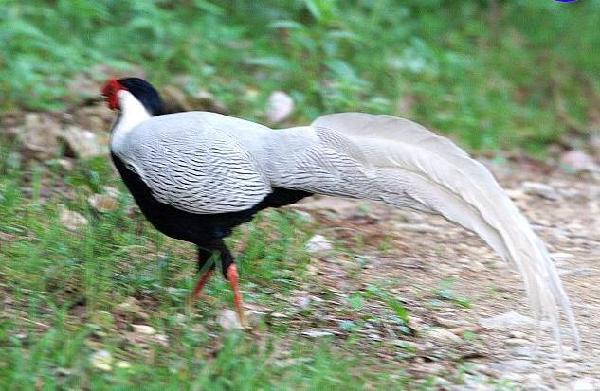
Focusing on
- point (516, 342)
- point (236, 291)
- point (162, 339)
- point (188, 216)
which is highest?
point (188, 216)

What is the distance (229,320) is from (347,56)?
3.45 m

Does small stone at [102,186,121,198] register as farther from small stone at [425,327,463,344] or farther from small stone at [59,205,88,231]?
small stone at [425,327,463,344]

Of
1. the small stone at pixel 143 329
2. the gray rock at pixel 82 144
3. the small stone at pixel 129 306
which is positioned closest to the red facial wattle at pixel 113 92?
the small stone at pixel 129 306

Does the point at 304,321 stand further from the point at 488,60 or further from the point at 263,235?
the point at 488,60

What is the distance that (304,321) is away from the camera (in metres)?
4.00

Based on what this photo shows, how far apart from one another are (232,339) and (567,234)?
2.63 metres

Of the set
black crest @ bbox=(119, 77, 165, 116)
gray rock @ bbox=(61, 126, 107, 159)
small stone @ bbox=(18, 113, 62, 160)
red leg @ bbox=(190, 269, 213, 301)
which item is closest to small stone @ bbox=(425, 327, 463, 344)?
red leg @ bbox=(190, 269, 213, 301)

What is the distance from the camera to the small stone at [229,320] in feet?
12.5

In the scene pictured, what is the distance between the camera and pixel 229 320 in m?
3.87

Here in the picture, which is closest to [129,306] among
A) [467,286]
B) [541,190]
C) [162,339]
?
[162,339]

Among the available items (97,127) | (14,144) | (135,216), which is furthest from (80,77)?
(135,216)

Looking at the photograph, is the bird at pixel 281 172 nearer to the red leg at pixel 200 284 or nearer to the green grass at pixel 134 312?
the red leg at pixel 200 284

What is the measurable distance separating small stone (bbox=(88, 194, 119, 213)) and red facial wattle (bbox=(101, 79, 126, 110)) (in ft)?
1.97

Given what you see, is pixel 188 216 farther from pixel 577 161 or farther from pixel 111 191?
pixel 577 161
